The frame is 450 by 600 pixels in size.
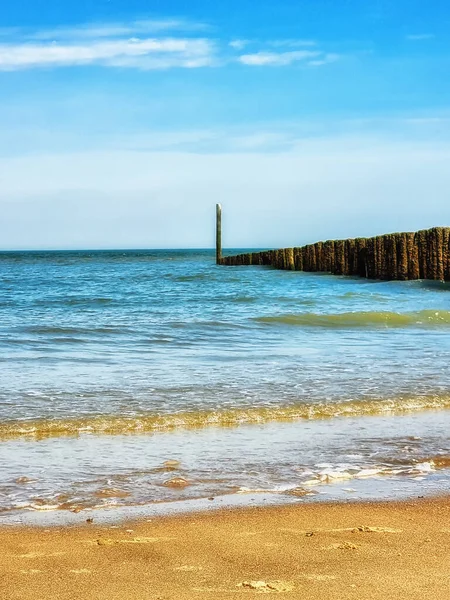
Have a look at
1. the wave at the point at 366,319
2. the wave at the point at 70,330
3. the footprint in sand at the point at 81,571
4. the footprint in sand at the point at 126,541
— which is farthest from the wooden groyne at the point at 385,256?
the footprint in sand at the point at 81,571

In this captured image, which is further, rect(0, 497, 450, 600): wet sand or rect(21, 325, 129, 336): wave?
rect(21, 325, 129, 336): wave

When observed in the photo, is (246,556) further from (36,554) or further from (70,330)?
(70,330)

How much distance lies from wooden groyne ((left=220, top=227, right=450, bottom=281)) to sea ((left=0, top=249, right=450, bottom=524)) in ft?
26.9

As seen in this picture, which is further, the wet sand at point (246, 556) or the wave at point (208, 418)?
the wave at point (208, 418)

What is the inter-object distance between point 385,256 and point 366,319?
10420mm

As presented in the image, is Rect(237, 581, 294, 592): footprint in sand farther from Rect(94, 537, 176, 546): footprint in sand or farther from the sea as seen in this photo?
the sea

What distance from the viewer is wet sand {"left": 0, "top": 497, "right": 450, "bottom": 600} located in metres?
3.03

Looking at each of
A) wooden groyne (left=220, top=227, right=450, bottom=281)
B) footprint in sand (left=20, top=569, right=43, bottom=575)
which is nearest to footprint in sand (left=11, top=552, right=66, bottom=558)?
footprint in sand (left=20, top=569, right=43, bottom=575)

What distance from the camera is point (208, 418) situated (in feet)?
20.7

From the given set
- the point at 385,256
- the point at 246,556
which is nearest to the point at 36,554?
the point at 246,556

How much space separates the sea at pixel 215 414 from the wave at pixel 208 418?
15 millimetres

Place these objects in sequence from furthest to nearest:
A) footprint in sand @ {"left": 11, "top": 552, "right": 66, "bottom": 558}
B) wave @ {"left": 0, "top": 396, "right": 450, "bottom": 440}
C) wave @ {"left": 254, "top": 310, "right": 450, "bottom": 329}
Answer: wave @ {"left": 254, "top": 310, "right": 450, "bottom": 329} < wave @ {"left": 0, "top": 396, "right": 450, "bottom": 440} < footprint in sand @ {"left": 11, "top": 552, "right": 66, "bottom": 558}

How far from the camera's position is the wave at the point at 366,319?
13586 millimetres

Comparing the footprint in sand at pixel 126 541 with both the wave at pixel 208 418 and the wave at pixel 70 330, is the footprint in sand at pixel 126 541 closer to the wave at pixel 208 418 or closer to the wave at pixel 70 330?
the wave at pixel 208 418
